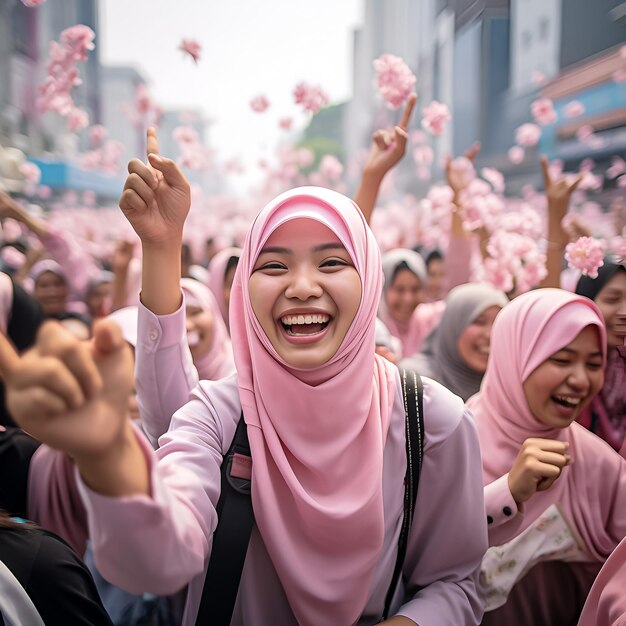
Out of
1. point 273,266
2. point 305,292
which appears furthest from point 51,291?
point 305,292

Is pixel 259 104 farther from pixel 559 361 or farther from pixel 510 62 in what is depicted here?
pixel 559 361

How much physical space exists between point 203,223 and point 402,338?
25.8 feet

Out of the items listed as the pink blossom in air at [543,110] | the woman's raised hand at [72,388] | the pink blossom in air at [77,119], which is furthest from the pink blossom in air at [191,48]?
the pink blossom in air at [543,110]

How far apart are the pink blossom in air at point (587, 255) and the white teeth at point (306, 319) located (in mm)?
1093

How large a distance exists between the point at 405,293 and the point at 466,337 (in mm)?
1204

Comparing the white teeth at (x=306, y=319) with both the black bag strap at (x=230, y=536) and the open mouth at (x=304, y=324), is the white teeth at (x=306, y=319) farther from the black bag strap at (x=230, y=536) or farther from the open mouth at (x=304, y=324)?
the black bag strap at (x=230, y=536)

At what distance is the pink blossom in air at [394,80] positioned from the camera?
2.38m

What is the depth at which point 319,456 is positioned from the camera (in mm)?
1134

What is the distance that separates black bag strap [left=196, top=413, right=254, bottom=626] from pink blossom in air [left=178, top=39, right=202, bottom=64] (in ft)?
5.71

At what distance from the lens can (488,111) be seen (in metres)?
5.31

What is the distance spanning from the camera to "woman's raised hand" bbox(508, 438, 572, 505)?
4.50 feet

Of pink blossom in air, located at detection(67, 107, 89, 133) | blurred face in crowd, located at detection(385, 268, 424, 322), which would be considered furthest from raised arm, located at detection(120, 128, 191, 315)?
blurred face in crowd, located at detection(385, 268, 424, 322)

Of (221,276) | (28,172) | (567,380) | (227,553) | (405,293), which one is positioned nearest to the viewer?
(227,553)

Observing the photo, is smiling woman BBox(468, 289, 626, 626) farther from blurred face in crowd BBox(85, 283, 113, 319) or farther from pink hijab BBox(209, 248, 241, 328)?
blurred face in crowd BBox(85, 283, 113, 319)
